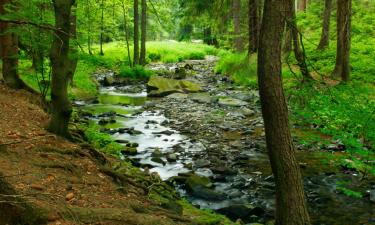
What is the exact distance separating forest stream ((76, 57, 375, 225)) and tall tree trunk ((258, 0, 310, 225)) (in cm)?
233

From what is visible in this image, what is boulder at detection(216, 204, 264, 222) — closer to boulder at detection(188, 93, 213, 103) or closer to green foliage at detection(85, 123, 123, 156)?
green foliage at detection(85, 123, 123, 156)

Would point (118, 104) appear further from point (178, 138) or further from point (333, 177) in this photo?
point (333, 177)

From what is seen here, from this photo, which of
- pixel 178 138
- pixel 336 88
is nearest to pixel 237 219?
pixel 336 88

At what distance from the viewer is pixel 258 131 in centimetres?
1384

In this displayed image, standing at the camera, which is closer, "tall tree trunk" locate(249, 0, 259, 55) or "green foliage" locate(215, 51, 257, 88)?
"tall tree trunk" locate(249, 0, 259, 55)

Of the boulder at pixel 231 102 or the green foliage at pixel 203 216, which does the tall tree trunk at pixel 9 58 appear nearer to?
the green foliage at pixel 203 216

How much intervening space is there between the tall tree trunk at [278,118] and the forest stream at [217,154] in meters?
2.33

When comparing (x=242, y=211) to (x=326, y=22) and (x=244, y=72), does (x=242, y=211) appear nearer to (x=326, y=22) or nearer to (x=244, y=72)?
(x=244, y=72)

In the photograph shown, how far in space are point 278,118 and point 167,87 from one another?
17.2 m

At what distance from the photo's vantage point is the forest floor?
4.39 m

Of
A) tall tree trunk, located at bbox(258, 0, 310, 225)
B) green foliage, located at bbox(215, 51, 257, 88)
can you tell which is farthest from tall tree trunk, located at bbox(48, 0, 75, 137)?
green foliage, located at bbox(215, 51, 257, 88)

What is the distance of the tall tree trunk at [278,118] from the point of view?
5238 millimetres

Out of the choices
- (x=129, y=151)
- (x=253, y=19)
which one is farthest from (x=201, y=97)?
(x=129, y=151)

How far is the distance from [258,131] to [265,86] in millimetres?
8658
